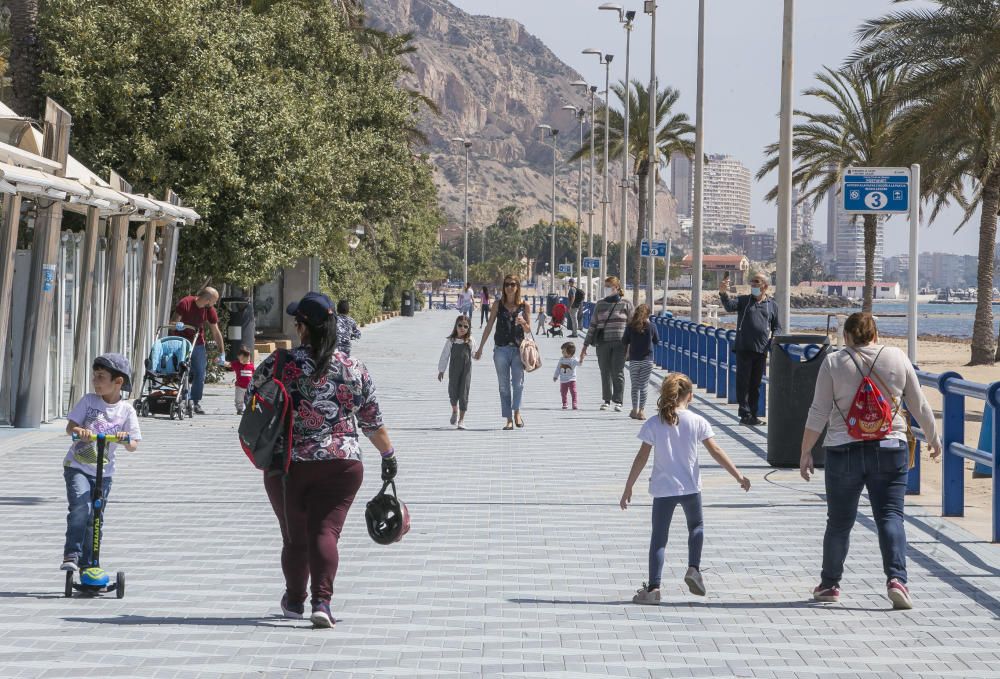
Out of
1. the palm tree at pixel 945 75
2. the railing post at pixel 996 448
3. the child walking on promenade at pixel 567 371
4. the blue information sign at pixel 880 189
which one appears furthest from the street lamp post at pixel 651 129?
the railing post at pixel 996 448

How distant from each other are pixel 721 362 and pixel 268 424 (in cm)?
1655

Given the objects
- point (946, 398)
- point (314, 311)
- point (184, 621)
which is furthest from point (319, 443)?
point (946, 398)

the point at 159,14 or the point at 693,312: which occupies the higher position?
the point at 159,14

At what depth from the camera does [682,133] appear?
5916 cm

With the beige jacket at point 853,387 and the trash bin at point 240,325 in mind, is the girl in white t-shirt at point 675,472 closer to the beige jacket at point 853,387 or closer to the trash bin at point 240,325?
the beige jacket at point 853,387

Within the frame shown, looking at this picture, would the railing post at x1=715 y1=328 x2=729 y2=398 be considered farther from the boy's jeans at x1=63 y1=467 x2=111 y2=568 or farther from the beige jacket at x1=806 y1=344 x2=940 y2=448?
the boy's jeans at x1=63 y1=467 x2=111 y2=568

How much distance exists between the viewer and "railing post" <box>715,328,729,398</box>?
72.4ft

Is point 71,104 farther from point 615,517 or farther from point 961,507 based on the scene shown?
point 961,507

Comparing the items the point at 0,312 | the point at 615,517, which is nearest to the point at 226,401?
the point at 0,312

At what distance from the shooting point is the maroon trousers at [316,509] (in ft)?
21.4

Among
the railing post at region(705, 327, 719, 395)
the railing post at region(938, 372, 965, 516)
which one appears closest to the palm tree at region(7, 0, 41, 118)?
the railing post at region(705, 327, 719, 395)

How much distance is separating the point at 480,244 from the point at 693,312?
499ft

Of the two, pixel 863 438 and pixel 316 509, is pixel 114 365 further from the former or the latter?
pixel 863 438

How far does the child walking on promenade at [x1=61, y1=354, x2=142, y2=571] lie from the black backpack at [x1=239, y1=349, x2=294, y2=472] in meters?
1.18
